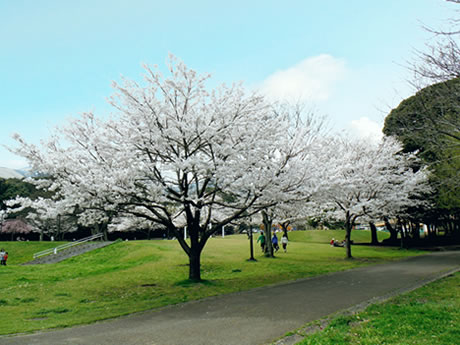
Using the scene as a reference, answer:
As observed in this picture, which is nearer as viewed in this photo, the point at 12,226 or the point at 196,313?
the point at 196,313

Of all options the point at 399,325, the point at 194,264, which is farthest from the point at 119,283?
the point at 399,325

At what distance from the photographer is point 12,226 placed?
40812 mm

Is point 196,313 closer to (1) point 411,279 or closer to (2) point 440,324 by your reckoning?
(2) point 440,324

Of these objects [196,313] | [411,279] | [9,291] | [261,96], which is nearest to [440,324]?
[196,313]

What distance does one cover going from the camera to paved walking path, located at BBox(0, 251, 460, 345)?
20.5 feet

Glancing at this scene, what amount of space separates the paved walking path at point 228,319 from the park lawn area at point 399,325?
90 cm

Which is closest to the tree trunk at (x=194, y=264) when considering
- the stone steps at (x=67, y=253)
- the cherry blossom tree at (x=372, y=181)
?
the cherry blossom tree at (x=372, y=181)

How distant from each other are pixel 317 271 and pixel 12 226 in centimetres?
3771

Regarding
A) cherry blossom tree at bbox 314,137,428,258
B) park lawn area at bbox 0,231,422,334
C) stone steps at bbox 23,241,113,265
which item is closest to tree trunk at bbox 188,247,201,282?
park lawn area at bbox 0,231,422,334

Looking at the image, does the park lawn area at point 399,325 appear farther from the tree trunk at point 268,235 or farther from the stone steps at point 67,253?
the stone steps at point 67,253

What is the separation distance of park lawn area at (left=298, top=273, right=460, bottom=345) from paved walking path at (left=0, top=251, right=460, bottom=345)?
2.95 ft

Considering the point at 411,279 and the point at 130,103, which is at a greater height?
the point at 130,103

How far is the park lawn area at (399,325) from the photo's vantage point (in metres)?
5.14

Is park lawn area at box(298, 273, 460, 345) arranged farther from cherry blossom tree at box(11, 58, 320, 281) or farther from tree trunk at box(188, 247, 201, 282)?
tree trunk at box(188, 247, 201, 282)
